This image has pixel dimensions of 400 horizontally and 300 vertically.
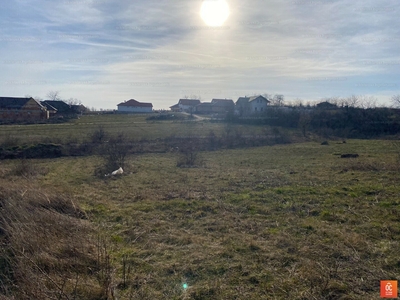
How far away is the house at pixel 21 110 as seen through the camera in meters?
50.8

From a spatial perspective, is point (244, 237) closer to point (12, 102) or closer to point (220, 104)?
point (12, 102)

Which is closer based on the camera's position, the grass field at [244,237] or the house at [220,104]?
the grass field at [244,237]

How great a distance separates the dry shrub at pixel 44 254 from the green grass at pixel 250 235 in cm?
41

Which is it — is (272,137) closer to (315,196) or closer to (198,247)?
(315,196)

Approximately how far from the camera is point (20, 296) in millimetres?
3402

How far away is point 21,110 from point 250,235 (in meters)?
56.7

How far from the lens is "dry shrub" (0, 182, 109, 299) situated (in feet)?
11.8

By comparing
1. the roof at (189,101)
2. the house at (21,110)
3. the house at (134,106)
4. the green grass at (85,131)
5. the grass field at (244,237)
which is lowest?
the grass field at (244,237)

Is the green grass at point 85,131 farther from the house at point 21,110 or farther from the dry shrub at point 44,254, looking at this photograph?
the dry shrub at point 44,254

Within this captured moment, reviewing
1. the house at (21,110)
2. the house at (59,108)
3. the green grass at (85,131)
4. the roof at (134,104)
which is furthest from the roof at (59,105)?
the green grass at (85,131)

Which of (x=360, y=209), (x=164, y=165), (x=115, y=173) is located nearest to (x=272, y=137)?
(x=164, y=165)

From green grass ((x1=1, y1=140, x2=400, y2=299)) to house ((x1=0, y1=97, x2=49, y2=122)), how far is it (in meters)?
47.4

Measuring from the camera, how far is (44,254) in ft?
14.0

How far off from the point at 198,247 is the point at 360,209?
4.37 m
